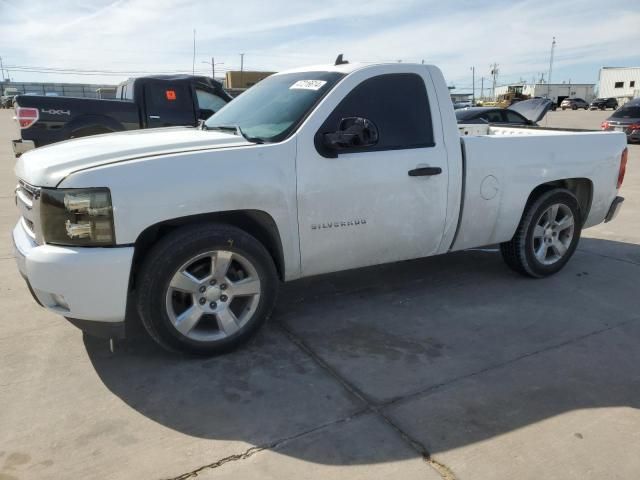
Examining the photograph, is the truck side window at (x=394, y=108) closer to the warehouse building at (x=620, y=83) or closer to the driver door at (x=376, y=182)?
the driver door at (x=376, y=182)

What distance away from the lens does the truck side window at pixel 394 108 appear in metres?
3.84

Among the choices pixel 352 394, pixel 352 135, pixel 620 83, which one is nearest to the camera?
pixel 352 394

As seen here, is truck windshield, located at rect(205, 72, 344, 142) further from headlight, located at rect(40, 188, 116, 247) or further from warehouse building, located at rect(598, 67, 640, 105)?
Result: warehouse building, located at rect(598, 67, 640, 105)

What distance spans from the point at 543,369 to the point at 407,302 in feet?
4.30

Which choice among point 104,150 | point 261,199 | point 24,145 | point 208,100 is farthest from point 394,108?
point 24,145

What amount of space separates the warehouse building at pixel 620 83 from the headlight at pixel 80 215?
2835 inches

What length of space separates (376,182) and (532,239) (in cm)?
193

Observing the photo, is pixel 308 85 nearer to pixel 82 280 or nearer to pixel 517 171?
pixel 517 171

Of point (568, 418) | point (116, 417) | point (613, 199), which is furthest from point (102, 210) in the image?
point (613, 199)

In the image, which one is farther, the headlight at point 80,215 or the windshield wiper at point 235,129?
the windshield wiper at point 235,129

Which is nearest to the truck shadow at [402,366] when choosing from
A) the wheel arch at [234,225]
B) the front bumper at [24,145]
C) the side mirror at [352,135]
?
the wheel arch at [234,225]

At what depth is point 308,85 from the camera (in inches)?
A: 156

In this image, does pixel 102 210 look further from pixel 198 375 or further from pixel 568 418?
pixel 568 418

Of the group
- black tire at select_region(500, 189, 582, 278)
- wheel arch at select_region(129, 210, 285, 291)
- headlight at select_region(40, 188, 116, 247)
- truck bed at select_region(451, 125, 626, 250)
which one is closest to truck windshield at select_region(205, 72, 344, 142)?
wheel arch at select_region(129, 210, 285, 291)
